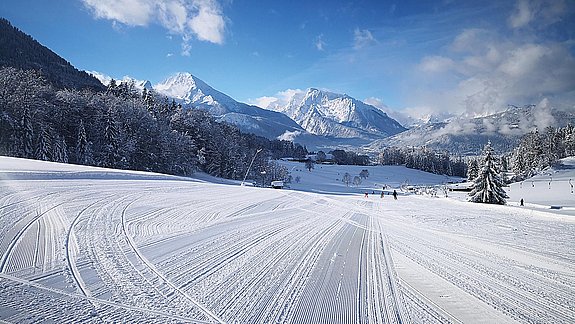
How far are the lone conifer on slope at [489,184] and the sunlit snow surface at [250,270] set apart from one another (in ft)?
88.8

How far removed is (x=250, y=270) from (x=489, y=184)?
38.3 meters

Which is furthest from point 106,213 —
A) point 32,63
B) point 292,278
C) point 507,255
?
point 32,63

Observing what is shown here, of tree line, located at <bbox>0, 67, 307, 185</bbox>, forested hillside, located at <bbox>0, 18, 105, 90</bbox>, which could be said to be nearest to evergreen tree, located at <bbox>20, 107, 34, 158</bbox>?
tree line, located at <bbox>0, 67, 307, 185</bbox>

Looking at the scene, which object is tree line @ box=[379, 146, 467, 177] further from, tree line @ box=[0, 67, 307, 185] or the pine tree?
the pine tree

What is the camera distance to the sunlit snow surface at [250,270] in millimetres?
4152

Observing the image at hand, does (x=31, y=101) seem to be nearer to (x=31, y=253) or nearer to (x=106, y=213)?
(x=106, y=213)

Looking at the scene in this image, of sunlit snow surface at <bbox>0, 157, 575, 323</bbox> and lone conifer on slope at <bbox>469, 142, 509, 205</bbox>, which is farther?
lone conifer on slope at <bbox>469, 142, 509, 205</bbox>

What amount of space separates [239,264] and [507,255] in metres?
7.40

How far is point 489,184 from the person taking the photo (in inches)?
1380

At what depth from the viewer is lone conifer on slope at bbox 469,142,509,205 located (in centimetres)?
3448

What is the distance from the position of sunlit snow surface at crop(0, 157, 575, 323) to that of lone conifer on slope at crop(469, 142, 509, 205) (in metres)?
27.1

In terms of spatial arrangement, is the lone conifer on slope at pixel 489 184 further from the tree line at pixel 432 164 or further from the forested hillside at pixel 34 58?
the tree line at pixel 432 164

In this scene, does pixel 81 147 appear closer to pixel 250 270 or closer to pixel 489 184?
pixel 250 270

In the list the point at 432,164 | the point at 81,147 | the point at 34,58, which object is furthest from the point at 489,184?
the point at 432,164
